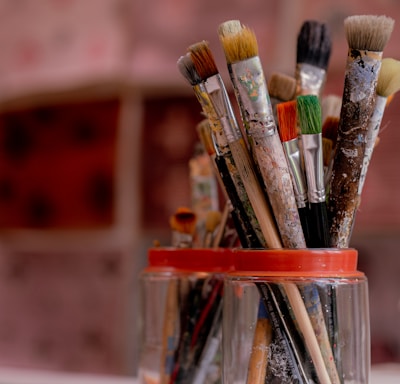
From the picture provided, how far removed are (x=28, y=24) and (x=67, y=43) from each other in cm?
11

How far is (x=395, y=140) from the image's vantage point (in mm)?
1044

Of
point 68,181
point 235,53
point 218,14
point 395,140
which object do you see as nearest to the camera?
point 235,53

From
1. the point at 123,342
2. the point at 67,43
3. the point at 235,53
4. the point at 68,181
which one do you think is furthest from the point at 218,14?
the point at 235,53

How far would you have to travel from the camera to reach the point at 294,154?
0.47 meters

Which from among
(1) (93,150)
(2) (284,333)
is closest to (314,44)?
(2) (284,333)

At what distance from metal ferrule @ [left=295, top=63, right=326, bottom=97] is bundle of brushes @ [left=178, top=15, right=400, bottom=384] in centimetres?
6

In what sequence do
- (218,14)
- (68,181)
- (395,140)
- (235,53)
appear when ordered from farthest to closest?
1. (68,181)
2. (218,14)
3. (395,140)
4. (235,53)

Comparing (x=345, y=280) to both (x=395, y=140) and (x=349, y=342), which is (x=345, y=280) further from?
(x=395, y=140)

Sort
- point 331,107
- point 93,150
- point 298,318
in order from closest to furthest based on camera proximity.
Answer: point 298,318 → point 331,107 → point 93,150

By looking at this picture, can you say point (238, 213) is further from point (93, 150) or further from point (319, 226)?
point (93, 150)

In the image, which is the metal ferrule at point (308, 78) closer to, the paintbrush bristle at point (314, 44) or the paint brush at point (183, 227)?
the paintbrush bristle at point (314, 44)

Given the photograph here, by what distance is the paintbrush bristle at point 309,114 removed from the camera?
1.50 feet

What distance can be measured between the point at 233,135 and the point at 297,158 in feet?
0.15

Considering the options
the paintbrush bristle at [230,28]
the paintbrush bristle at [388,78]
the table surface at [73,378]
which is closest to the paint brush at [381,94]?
the paintbrush bristle at [388,78]
